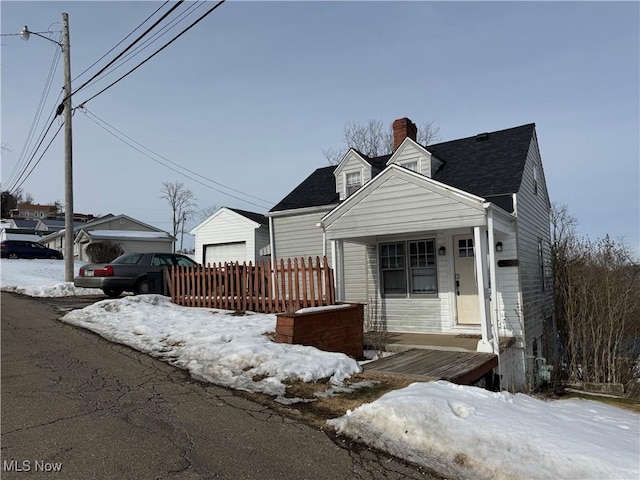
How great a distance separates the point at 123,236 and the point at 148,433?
34.1 m

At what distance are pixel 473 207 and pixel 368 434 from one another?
224 inches

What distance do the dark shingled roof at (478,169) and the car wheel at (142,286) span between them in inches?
188

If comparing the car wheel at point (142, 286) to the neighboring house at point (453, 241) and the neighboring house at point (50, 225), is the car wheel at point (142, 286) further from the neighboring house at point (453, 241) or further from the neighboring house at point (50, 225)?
the neighboring house at point (50, 225)

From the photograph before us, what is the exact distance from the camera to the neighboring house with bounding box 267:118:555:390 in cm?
901

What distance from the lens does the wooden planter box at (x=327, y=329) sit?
689cm

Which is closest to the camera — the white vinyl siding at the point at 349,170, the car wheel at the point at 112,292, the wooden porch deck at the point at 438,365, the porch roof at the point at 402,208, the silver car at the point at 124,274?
Answer: the wooden porch deck at the point at 438,365

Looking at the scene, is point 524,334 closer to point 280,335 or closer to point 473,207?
point 473,207

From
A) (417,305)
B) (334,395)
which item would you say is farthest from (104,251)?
(334,395)

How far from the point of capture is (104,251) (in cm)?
3112

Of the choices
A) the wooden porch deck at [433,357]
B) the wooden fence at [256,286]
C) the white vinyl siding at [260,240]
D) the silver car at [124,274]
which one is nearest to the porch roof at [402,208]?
the wooden fence at [256,286]

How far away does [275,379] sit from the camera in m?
5.65

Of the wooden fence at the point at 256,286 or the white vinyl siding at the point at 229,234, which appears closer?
the wooden fence at the point at 256,286

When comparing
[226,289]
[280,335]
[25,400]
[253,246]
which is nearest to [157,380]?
[25,400]

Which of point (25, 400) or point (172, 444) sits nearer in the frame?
point (172, 444)
